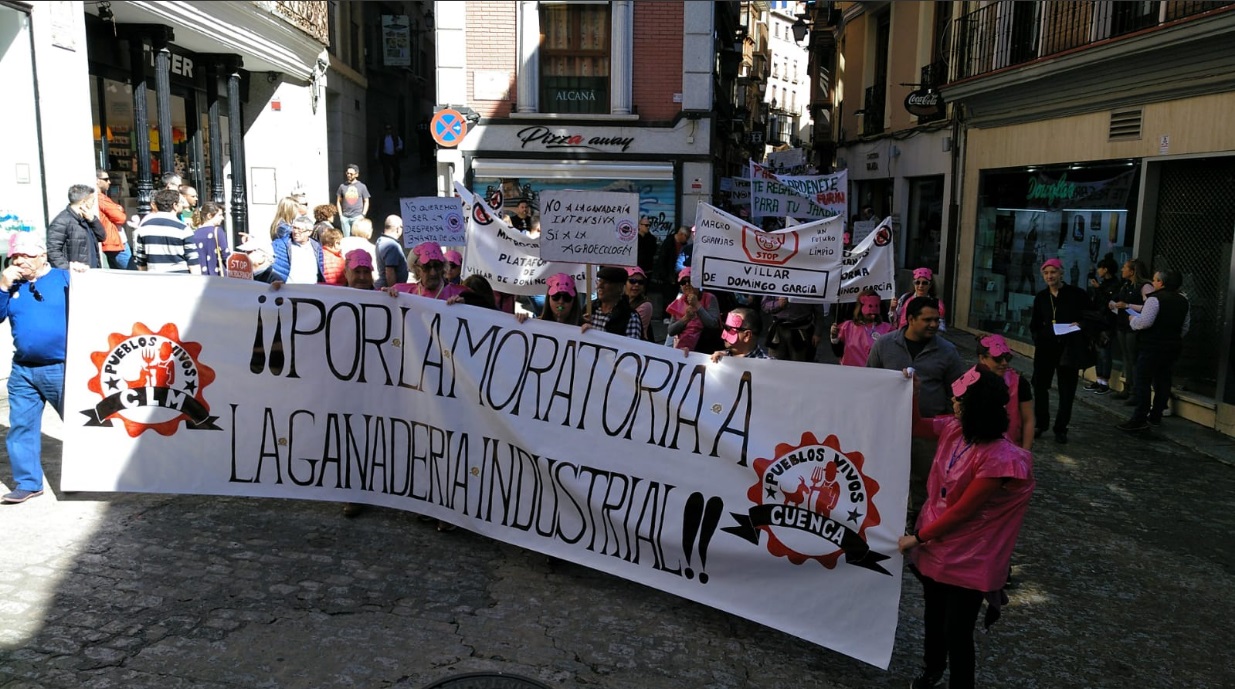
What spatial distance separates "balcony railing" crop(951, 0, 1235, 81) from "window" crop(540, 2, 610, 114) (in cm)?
703

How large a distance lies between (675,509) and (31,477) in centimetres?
433

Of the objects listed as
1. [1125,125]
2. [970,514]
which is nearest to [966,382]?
[970,514]

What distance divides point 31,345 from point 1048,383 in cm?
871

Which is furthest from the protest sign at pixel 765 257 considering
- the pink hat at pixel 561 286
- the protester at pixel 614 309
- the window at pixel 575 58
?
the window at pixel 575 58

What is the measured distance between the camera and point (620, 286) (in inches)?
263

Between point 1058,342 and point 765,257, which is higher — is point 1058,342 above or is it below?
below

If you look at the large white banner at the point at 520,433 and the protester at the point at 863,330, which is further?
the protester at the point at 863,330

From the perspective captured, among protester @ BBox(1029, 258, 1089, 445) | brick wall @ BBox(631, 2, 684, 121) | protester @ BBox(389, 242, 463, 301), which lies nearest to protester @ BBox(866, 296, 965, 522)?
protester @ BBox(389, 242, 463, 301)

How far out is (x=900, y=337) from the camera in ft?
18.6

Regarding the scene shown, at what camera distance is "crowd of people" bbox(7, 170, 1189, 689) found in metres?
3.86

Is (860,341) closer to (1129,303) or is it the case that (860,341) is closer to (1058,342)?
(1058,342)

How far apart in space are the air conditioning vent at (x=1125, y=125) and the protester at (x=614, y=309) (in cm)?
863

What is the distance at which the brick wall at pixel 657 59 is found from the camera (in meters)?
19.5

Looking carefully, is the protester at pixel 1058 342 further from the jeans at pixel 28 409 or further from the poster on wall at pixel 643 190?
the poster on wall at pixel 643 190
